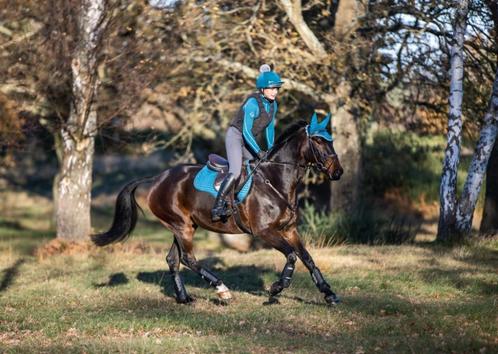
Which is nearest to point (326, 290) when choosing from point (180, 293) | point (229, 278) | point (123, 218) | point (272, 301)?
point (272, 301)

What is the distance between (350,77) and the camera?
19016 millimetres

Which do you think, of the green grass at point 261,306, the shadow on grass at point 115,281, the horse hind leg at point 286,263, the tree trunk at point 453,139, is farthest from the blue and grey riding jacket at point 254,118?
the tree trunk at point 453,139

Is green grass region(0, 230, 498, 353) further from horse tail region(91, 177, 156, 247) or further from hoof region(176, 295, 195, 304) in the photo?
horse tail region(91, 177, 156, 247)

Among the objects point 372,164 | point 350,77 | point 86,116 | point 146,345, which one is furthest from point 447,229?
point 372,164

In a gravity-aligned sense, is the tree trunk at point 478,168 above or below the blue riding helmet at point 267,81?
below

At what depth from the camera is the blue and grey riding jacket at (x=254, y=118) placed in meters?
10.5

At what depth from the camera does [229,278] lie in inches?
523

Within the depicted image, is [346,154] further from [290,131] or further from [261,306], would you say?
[261,306]

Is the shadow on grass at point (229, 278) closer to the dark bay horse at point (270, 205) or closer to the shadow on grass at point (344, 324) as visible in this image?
the dark bay horse at point (270, 205)

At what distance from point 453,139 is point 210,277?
6.79 meters

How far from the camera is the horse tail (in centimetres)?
1227

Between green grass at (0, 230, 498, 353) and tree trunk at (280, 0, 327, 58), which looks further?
tree trunk at (280, 0, 327, 58)

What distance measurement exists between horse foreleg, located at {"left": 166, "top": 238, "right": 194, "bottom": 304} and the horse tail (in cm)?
91

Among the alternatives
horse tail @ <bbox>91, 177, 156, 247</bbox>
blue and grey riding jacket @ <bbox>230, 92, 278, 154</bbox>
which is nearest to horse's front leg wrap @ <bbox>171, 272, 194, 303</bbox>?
horse tail @ <bbox>91, 177, 156, 247</bbox>
